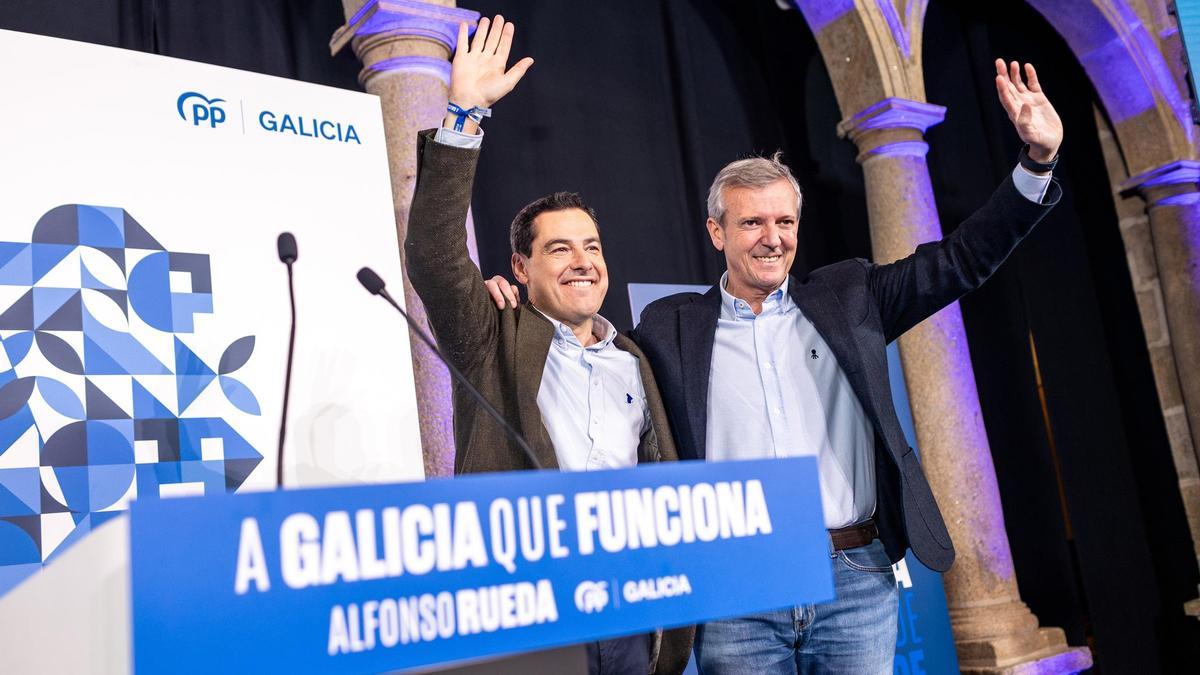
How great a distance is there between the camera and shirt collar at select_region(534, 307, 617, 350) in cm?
192

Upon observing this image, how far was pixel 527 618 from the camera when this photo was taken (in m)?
0.92

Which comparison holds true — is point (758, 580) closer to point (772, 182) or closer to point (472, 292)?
point (472, 292)

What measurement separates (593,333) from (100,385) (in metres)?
1.01

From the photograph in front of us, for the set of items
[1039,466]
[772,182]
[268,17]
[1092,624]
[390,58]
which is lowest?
[1092,624]

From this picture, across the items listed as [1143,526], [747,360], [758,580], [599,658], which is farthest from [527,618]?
[1143,526]

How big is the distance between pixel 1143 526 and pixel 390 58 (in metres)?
4.95

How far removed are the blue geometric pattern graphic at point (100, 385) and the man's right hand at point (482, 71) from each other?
2.90 feet

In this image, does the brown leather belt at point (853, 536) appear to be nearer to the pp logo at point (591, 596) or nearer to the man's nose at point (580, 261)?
the man's nose at point (580, 261)

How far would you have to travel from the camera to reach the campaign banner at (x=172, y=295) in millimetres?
2064

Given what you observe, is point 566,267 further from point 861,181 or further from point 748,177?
point 861,181

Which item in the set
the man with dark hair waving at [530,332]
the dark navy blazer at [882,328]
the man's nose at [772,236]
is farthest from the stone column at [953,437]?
the man with dark hair waving at [530,332]

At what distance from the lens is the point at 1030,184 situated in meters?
1.95

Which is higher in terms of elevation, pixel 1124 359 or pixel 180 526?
pixel 1124 359

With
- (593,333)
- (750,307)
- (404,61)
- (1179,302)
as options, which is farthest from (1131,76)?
(593,333)
